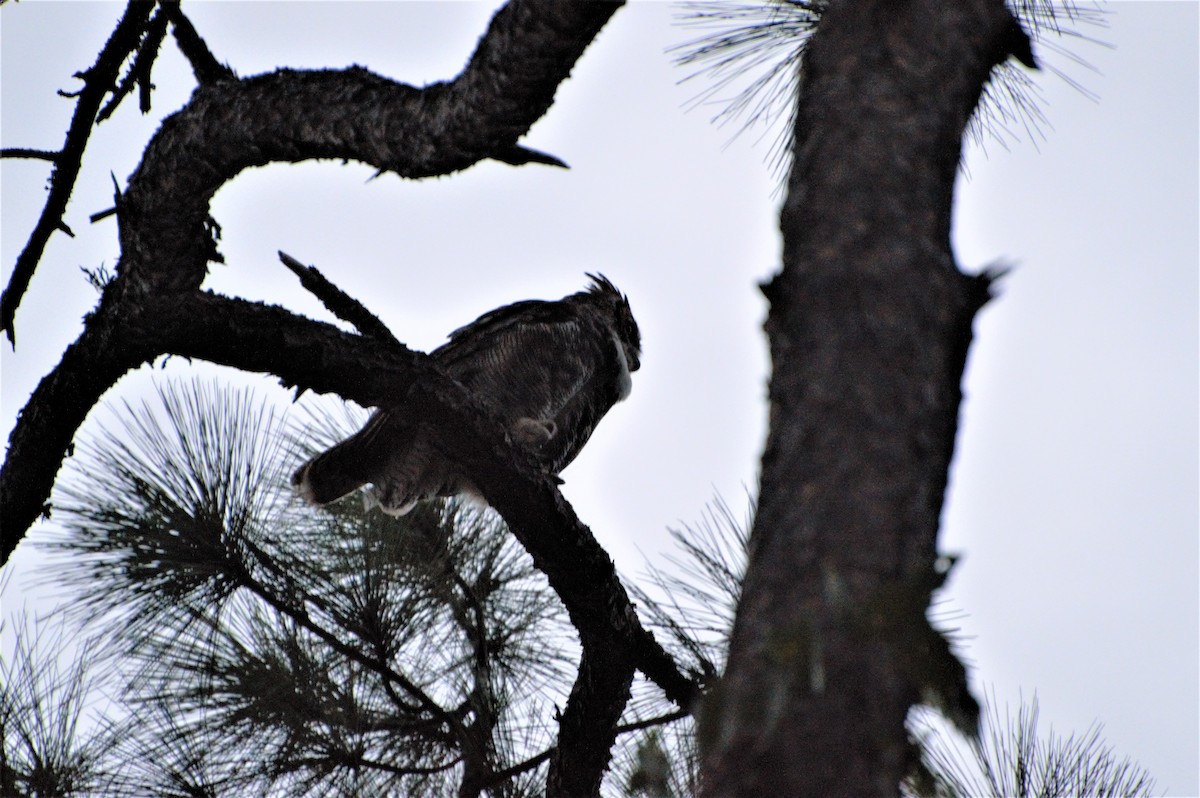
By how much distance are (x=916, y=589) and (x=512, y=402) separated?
2658mm

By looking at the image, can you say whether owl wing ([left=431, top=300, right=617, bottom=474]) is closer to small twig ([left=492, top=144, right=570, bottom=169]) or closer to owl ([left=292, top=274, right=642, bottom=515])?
owl ([left=292, top=274, right=642, bottom=515])

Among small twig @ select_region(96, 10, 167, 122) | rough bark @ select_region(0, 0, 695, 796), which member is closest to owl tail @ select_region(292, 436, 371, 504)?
rough bark @ select_region(0, 0, 695, 796)

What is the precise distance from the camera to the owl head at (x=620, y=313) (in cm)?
380

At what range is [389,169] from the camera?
1758 millimetres

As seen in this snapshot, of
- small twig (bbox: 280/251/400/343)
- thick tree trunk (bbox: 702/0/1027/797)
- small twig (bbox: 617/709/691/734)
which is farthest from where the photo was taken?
small twig (bbox: 617/709/691/734)

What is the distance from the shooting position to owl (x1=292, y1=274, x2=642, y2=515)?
3.19 metres

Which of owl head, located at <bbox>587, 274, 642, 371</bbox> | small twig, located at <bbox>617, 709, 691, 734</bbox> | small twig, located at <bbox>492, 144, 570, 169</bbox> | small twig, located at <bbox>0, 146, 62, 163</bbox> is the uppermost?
owl head, located at <bbox>587, 274, 642, 371</bbox>

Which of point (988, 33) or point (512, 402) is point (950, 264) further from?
point (512, 402)

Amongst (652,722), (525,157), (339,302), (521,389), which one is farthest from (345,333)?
(521,389)

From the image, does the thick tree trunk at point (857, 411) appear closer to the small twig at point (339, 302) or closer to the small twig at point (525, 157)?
the small twig at point (525, 157)

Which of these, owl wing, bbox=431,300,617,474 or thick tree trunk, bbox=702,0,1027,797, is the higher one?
owl wing, bbox=431,300,617,474

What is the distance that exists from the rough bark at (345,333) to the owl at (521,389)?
770 mm

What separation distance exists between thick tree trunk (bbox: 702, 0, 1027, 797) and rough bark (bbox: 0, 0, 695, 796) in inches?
16.8

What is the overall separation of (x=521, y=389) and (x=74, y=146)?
1662mm
